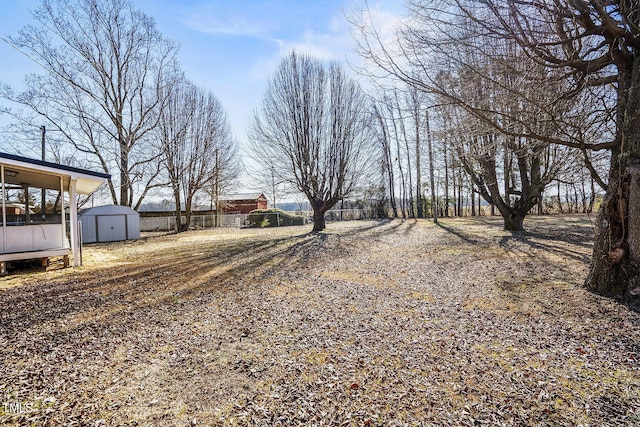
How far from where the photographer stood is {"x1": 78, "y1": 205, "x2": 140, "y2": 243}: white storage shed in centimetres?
1436

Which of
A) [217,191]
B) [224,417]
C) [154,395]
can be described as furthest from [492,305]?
[217,191]

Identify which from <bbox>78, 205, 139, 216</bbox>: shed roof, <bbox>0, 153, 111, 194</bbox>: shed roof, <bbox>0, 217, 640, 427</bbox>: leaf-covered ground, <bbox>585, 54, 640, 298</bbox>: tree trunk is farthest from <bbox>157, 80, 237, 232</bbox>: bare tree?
<bbox>585, 54, 640, 298</bbox>: tree trunk

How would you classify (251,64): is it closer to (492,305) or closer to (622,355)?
(492,305)

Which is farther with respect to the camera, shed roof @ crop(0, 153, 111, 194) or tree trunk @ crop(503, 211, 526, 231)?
tree trunk @ crop(503, 211, 526, 231)

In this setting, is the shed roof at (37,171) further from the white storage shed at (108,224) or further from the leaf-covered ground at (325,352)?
the white storage shed at (108,224)

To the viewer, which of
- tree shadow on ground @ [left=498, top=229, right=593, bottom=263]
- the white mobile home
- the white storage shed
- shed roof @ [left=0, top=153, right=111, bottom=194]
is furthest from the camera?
the white storage shed

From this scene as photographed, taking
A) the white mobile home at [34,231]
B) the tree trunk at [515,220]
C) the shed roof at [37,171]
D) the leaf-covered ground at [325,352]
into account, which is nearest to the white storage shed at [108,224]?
the shed roof at [37,171]

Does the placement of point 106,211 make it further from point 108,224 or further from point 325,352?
point 325,352

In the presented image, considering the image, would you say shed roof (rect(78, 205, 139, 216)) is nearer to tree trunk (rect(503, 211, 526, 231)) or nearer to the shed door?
the shed door

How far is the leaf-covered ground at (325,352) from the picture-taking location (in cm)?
198

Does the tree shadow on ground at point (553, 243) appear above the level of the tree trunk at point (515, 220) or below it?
below

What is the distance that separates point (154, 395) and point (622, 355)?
3.77 m

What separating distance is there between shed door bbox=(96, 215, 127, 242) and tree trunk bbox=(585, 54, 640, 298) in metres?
17.7

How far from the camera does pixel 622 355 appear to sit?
253 centimetres
